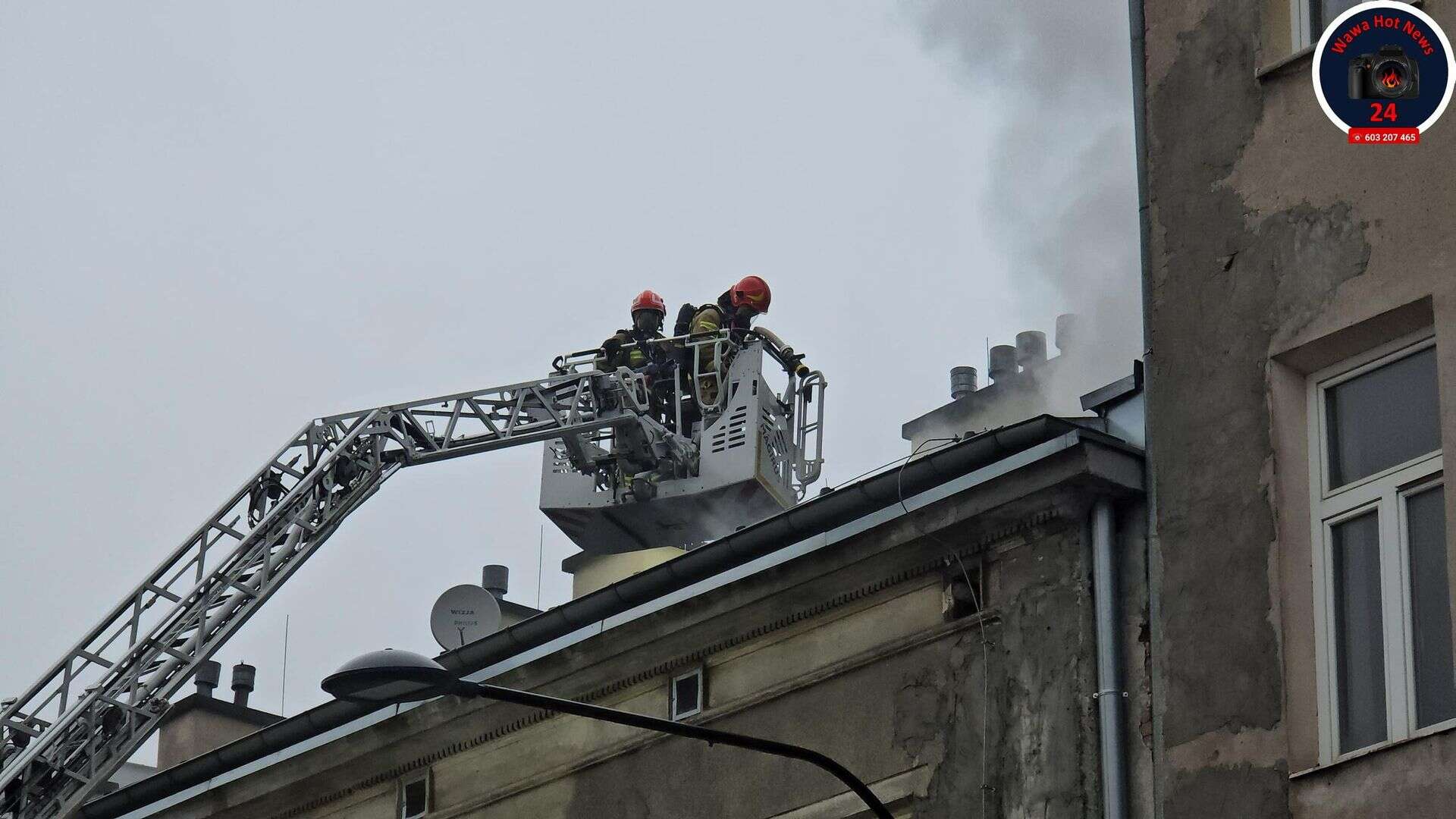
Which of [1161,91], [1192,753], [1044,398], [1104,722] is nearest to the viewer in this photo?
[1192,753]

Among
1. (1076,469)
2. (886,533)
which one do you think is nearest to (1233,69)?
(1076,469)

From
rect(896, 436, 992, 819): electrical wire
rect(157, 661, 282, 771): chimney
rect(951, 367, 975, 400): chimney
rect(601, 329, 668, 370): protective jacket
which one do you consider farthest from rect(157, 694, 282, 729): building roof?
rect(896, 436, 992, 819): electrical wire

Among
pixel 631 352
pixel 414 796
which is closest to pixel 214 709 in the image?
pixel 631 352

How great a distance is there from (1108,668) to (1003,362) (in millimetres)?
20869

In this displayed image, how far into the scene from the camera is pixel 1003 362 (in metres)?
31.7

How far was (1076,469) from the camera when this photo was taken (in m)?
11.3

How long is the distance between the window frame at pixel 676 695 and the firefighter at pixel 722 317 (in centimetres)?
943

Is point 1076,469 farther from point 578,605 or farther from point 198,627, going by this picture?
point 198,627

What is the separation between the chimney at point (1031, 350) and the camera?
31633 millimetres

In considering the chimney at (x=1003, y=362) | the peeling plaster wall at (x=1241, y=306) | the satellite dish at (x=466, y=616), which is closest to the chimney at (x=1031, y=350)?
the chimney at (x=1003, y=362)

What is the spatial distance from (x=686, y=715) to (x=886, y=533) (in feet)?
6.30

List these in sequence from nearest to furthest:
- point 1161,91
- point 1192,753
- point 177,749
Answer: point 1192,753
point 1161,91
point 177,749

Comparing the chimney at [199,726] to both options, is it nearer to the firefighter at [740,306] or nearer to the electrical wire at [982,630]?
the firefighter at [740,306]

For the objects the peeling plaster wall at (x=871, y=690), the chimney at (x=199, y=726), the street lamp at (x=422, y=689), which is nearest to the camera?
the street lamp at (x=422, y=689)
